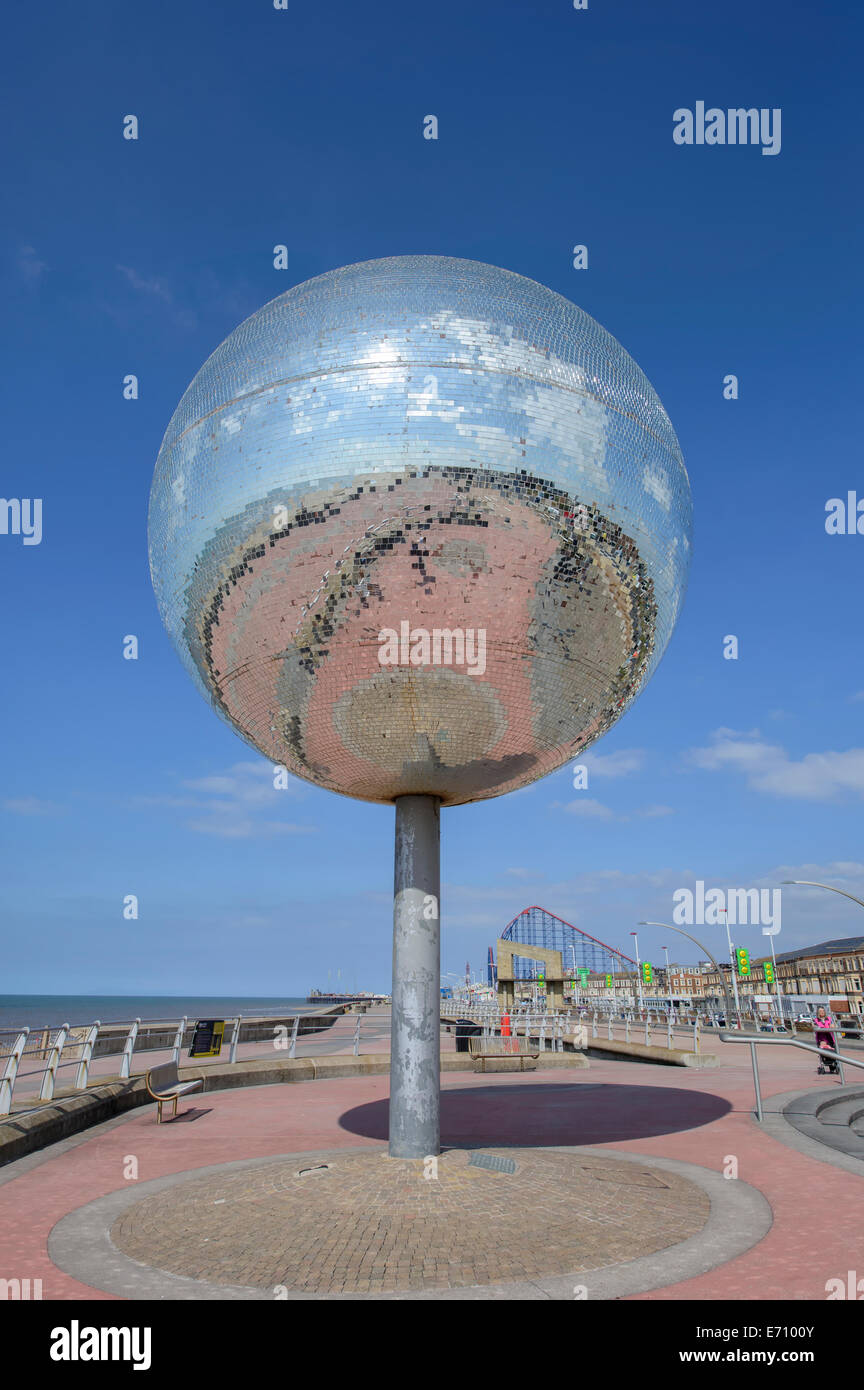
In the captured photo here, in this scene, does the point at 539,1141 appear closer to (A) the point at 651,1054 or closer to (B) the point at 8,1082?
(B) the point at 8,1082

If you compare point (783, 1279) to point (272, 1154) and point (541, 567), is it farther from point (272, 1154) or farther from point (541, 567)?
point (272, 1154)

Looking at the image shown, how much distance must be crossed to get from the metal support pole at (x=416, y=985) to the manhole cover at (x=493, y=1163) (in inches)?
12.8

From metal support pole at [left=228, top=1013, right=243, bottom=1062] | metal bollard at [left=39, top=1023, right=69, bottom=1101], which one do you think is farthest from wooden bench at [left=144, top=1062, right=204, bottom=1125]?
metal support pole at [left=228, top=1013, right=243, bottom=1062]

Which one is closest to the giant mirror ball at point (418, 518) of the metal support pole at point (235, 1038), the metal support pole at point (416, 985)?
the metal support pole at point (416, 985)

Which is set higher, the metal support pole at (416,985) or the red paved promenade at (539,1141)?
the metal support pole at (416,985)

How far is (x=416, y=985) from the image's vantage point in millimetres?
7160

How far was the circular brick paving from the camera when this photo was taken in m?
4.79

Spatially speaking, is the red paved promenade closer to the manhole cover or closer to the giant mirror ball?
the manhole cover

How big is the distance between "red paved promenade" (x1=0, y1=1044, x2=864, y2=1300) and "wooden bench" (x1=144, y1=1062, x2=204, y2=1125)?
33 cm

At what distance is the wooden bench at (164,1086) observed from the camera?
10.7 metres

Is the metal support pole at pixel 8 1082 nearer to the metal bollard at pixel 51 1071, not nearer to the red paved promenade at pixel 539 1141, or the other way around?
the red paved promenade at pixel 539 1141

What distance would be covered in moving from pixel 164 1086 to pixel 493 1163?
6.73 meters
